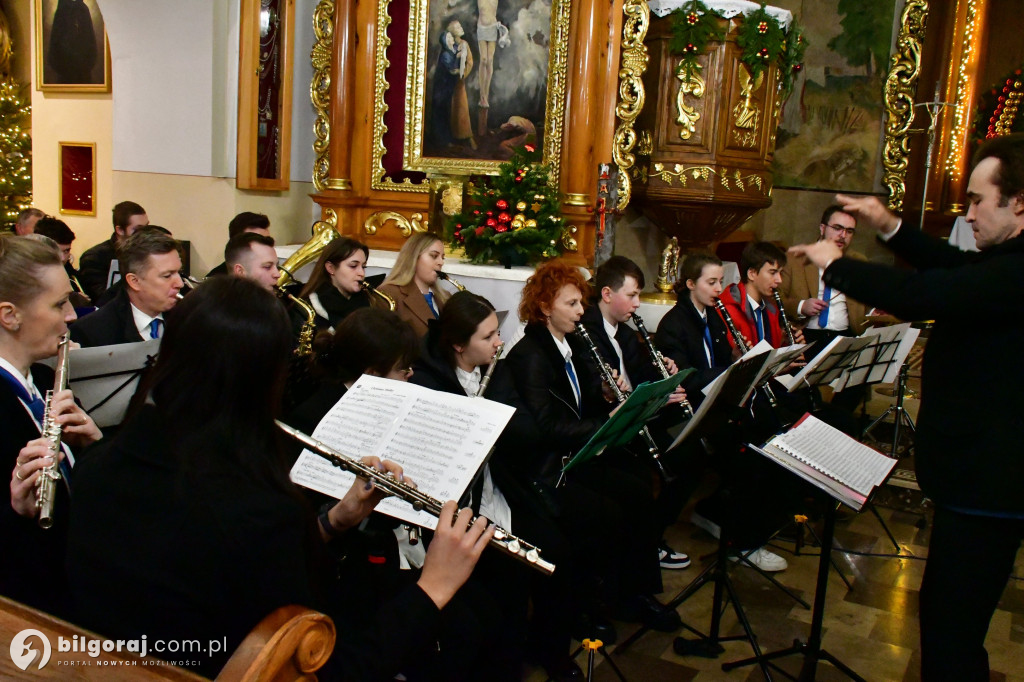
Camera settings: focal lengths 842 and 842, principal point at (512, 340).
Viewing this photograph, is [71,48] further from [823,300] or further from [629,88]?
[823,300]

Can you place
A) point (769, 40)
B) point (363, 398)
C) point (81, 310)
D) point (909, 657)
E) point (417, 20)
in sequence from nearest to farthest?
point (363, 398), point (909, 657), point (81, 310), point (769, 40), point (417, 20)

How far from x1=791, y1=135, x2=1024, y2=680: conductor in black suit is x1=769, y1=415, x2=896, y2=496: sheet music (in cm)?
44

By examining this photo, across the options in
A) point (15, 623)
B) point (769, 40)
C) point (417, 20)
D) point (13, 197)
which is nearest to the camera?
point (15, 623)

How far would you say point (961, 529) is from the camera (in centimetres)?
218

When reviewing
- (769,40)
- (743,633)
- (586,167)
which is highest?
(769,40)

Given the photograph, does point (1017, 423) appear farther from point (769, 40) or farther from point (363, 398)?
point (769, 40)

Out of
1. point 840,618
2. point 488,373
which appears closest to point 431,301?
point 488,373

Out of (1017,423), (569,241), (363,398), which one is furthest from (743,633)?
(569,241)

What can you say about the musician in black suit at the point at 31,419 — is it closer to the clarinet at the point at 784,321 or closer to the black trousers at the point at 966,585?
the black trousers at the point at 966,585

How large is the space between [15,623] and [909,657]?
126 inches

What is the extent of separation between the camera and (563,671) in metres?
3.01

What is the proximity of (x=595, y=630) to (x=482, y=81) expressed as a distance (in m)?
4.79

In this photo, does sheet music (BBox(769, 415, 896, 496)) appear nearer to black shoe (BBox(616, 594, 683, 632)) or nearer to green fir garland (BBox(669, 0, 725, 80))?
black shoe (BBox(616, 594, 683, 632))

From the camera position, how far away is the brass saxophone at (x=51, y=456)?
72.4 inches
